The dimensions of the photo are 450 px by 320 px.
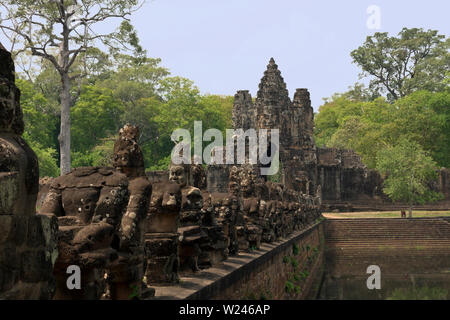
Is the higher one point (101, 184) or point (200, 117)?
point (200, 117)

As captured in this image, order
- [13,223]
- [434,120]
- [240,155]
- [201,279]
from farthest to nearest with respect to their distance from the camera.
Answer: [434,120]
[240,155]
[201,279]
[13,223]

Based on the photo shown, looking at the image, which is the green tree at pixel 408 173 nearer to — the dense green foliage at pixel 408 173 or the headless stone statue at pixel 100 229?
the dense green foliage at pixel 408 173

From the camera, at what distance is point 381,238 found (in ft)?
101

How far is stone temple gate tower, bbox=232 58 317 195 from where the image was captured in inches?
1607

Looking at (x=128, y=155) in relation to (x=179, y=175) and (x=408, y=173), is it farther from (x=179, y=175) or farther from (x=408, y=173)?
(x=408, y=173)

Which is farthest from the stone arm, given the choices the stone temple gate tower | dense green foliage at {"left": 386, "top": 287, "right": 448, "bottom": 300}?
the stone temple gate tower

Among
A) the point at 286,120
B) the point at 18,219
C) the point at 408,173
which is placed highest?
the point at 286,120

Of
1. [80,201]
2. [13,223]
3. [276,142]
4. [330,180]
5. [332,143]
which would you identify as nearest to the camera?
[13,223]

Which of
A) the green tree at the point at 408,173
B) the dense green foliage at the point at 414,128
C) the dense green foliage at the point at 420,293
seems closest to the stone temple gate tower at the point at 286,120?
the green tree at the point at 408,173

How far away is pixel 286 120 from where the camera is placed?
4281 centimetres

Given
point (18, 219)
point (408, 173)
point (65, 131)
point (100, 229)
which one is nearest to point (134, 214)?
point (100, 229)
